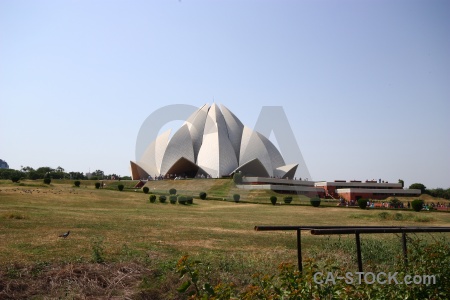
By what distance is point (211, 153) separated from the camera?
5319cm

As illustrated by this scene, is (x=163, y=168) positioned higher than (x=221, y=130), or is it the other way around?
(x=221, y=130)

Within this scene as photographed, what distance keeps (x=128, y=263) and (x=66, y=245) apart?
2559 millimetres

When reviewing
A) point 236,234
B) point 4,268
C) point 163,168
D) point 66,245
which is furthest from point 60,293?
point 163,168

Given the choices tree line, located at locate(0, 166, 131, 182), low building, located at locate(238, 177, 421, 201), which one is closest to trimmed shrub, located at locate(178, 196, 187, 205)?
low building, located at locate(238, 177, 421, 201)

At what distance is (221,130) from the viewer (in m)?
56.1

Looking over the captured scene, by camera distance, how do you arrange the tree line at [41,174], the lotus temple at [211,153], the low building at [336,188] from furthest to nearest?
1. the lotus temple at [211,153]
2. the tree line at [41,174]
3. the low building at [336,188]

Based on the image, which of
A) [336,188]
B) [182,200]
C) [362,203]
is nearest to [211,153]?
[336,188]

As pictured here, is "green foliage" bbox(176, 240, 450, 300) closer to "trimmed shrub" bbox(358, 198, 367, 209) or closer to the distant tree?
"trimmed shrub" bbox(358, 198, 367, 209)

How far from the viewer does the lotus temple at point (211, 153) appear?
5294 centimetres

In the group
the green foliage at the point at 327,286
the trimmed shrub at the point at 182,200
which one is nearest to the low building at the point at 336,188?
the trimmed shrub at the point at 182,200

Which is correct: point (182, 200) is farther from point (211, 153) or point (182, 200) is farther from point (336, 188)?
point (211, 153)

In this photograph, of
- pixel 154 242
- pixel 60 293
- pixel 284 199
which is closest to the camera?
pixel 60 293

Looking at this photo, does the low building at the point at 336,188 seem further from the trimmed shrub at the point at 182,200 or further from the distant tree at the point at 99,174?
the distant tree at the point at 99,174

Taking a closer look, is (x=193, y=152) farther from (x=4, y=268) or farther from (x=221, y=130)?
(x=4, y=268)
